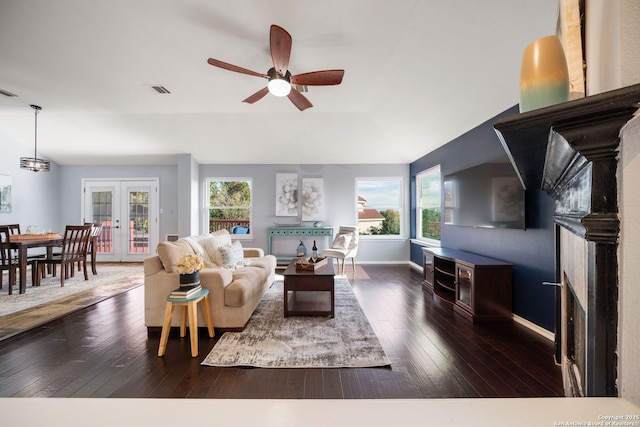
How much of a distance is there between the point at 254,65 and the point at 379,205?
167 inches

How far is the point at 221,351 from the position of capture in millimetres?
2383

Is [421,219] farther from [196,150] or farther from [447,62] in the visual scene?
[196,150]

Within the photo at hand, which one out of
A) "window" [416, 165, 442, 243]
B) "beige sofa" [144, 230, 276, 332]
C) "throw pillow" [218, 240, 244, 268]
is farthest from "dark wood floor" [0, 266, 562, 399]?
"window" [416, 165, 442, 243]

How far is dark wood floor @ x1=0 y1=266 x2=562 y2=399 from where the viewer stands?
6.15ft

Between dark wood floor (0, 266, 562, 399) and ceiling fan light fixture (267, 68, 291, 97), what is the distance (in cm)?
243

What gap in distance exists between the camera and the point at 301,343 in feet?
8.33

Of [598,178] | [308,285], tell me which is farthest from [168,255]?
[598,178]

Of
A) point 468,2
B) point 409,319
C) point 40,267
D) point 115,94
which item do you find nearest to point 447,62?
point 468,2

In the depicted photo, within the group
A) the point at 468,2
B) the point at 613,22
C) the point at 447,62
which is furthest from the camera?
the point at 447,62

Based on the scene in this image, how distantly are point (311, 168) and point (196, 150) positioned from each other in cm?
255

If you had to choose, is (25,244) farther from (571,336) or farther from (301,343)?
(571,336)

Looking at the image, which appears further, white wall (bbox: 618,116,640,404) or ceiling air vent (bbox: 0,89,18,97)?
ceiling air vent (bbox: 0,89,18,97)

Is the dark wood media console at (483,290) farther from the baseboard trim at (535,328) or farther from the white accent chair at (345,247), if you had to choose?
the white accent chair at (345,247)

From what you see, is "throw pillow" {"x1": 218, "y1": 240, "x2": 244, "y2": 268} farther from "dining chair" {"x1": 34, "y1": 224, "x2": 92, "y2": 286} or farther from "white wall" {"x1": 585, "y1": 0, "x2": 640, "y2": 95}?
"white wall" {"x1": 585, "y1": 0, "x2": 640, "y2": 95}
